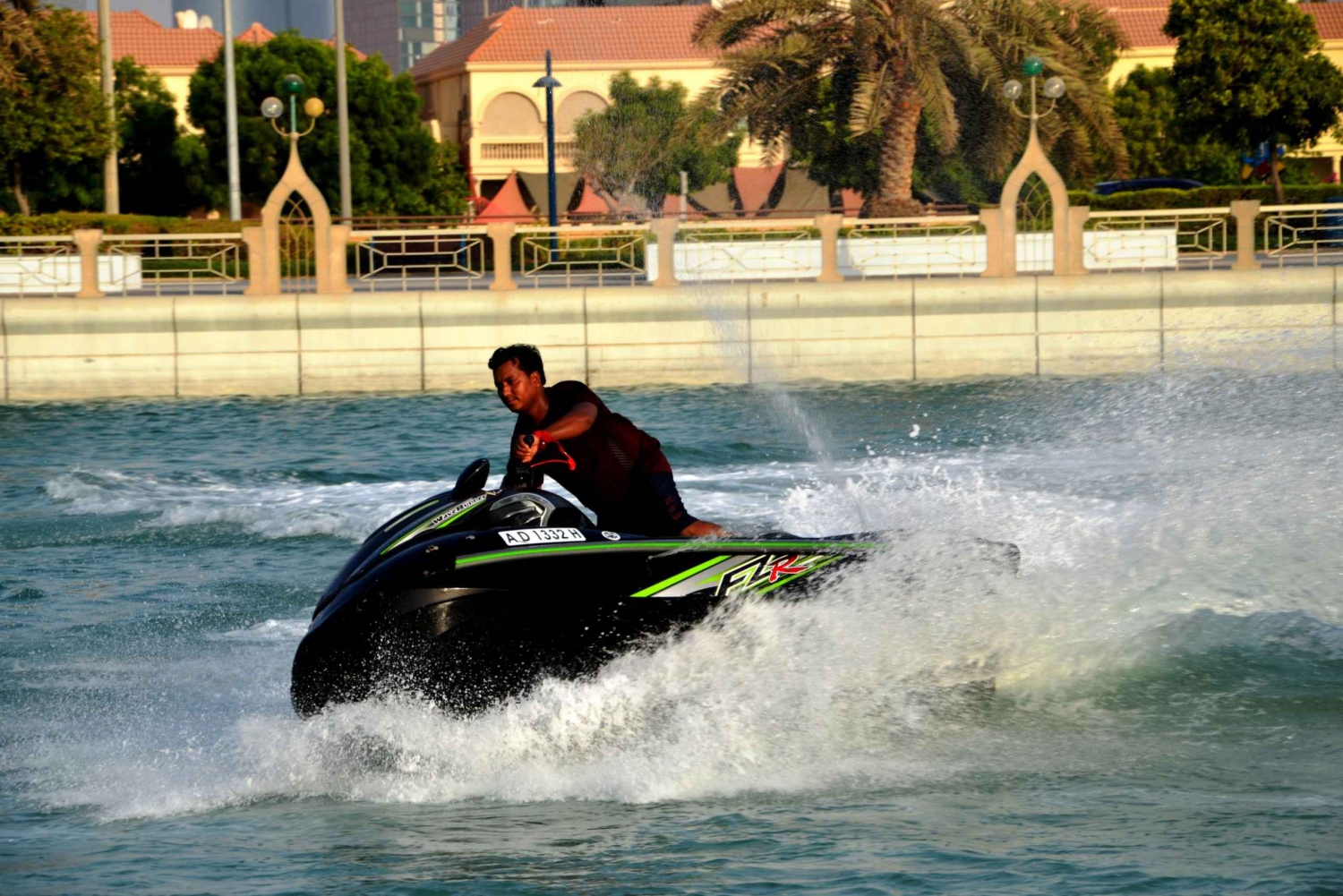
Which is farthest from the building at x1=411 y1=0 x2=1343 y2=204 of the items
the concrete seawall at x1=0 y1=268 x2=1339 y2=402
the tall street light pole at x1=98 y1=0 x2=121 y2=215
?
the concrete seawall at x1=0 y1=268 x2=1339 y2=402

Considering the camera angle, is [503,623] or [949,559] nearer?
[503,623]

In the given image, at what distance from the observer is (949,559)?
6.39 meters

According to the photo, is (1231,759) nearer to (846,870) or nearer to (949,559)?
(949,559)

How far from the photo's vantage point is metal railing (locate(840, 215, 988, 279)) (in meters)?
23.3

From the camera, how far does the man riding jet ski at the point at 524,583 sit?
5789 mm

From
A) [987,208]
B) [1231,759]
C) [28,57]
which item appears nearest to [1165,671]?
[1231,759]

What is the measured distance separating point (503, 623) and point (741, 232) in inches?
750

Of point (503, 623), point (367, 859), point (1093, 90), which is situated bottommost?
point (367, 859)

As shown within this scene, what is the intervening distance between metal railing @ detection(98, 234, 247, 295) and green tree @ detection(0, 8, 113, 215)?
29.3ft

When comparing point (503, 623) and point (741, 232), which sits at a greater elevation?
point (741, 232)

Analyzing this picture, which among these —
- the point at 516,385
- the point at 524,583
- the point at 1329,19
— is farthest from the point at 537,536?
the point at 1329,19

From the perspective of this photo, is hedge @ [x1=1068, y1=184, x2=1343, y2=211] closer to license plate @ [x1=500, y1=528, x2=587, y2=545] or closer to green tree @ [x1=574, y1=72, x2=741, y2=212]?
green tree @ [x1=574, y1=72, x2=741, y2=212]

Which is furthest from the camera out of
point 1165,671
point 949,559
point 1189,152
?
point 1189,152

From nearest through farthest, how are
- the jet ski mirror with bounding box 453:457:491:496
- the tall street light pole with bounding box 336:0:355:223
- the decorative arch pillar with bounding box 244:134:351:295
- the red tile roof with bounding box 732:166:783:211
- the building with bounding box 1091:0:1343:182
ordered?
the jet ski mirror with bounding box 453:457:491:496
the decorative arch pillar with bounding box 244:134:351:295
the tall street light pole with bounding box 336:0:355:223
the red tile roof with bounding box 732:166:783:211
the building with bounding box 1091:0:1343:182
